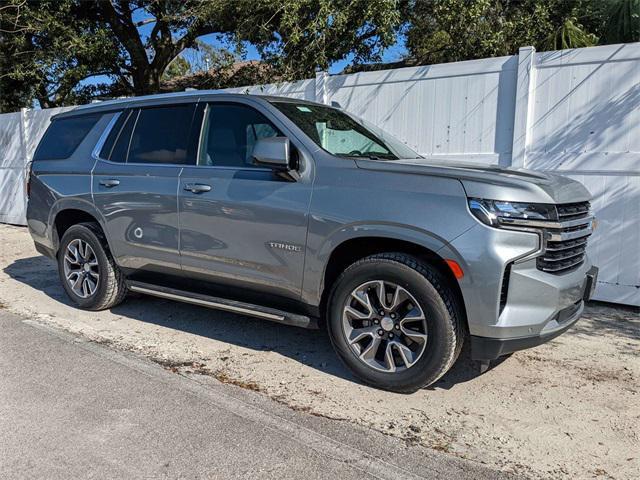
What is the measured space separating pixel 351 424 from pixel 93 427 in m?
1.54

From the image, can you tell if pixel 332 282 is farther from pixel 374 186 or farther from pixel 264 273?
pixel 374 186

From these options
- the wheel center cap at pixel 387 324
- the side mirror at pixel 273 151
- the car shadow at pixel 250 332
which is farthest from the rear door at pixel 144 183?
the wheel center cap at pixel 387 324

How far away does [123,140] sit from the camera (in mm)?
5246

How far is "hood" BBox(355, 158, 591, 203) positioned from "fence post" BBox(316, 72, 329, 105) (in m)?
3.95

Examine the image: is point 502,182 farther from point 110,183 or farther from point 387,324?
point 110,183

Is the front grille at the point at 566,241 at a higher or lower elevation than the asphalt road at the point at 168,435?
higher

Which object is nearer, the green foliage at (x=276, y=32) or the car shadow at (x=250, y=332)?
the car shadow at (x=250, y=332)

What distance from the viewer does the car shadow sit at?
416cm

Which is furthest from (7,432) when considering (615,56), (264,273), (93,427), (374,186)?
(615,56)

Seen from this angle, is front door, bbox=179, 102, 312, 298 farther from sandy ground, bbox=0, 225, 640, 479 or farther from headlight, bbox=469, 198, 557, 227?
headlight, bbox=469, 198, 557, 227

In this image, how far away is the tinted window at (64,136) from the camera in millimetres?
5637

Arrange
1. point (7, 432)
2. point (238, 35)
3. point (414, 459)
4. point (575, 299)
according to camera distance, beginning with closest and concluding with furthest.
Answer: point (414, 459)
point (7, 432)
point (575, 299)
point (238, 35)

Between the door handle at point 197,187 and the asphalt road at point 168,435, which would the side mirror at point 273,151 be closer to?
the door handle at point 197,187

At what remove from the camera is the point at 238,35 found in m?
10.1
